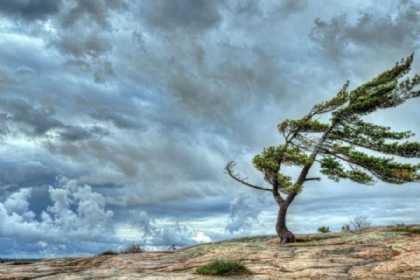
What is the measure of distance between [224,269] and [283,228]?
14891mm

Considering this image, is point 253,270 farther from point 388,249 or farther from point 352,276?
point 388,249

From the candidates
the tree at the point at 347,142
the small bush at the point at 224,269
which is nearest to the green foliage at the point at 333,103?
the tree at the point at 347,142

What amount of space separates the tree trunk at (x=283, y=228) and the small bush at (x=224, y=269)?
13792mm

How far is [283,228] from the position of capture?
29.9 meters

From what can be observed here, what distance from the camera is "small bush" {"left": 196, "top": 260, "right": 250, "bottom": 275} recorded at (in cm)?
1562

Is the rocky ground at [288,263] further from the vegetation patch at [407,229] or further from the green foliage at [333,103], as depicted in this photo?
the green foliage at [333,103]

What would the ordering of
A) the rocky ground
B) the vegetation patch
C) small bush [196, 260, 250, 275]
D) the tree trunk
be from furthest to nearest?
the tree trunk
the vegetation patch
small bush [196, 260, 250, 275]
the rocky ground

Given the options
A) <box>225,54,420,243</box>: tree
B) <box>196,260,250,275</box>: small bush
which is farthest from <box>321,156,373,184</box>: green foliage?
<box>196,260,250,275</box>: small bush

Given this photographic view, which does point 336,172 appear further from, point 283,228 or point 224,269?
point 224,269

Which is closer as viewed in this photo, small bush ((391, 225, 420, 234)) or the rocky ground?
the rocky ground

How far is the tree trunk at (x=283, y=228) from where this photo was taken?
29375mm

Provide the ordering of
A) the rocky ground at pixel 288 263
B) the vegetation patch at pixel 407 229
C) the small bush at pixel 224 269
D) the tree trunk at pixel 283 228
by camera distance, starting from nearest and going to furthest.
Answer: the rocky ground at pixel 288 263, the small bush at pixel 224 269, the vegetation patch at pixel 407 229, the tree trunk at pixel 283 228

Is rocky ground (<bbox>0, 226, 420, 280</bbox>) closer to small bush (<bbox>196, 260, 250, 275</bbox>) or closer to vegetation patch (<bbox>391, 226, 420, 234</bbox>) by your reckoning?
small bush (<bbox>196, 260, 250, 275</bbox>)

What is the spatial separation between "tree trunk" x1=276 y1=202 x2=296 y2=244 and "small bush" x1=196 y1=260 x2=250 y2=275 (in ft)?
45.2
